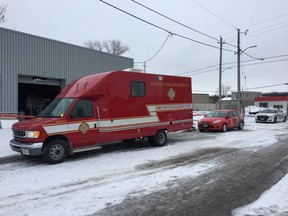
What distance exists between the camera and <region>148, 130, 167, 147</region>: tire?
12.4 m

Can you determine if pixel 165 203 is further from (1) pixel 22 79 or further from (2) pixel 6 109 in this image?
(1) pixel 22 79

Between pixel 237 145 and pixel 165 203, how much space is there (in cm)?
809

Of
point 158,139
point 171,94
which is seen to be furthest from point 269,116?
point 158,139

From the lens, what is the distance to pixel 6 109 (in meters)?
21.5

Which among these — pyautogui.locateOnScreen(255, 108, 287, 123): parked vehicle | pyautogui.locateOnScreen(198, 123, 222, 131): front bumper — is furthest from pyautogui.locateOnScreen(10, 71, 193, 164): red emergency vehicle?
pyautogui.locateOnScreen(255, 108, 287, 123): parked vehicle

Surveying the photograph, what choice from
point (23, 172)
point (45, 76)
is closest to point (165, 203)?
point (23, 172)

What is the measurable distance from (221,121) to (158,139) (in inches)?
302

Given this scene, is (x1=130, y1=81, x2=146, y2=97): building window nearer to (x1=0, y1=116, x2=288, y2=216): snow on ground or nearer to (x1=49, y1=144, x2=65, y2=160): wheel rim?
(x1=0, y1=116, x2=288, y2=216): snow on ground

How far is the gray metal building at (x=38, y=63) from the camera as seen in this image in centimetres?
2131

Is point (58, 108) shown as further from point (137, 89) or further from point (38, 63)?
point (38, 63)

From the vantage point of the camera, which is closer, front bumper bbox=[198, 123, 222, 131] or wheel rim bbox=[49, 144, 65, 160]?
wheel rim bbox=[49, 144, 65, 160]

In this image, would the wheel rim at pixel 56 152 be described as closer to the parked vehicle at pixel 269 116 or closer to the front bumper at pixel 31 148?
the front bumper at pixel 31 148

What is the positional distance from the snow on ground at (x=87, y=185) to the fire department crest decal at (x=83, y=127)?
0.92m

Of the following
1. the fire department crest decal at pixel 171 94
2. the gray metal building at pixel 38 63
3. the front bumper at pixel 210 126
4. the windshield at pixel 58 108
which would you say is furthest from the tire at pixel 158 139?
the gray metal building at pixel 38 63
